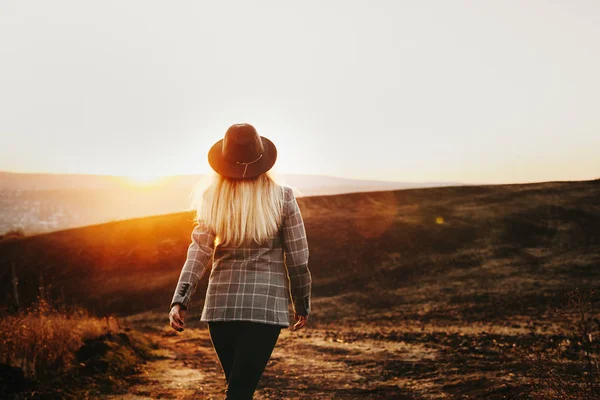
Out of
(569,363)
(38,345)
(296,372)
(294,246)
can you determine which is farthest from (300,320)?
(569,363)

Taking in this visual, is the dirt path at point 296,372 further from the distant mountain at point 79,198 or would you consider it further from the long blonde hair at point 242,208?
the distant mountain at point 79,198

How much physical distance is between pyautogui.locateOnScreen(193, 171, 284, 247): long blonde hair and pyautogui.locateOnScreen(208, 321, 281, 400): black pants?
415 mm

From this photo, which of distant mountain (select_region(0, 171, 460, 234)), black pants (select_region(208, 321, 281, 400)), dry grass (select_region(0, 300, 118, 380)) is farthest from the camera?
distant mountain (select_region(0, 171, 460, 234))

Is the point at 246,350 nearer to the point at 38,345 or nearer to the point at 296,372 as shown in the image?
the point at 38,345

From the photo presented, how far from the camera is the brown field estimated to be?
791 centimetres

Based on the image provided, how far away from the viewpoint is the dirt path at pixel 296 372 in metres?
7.00

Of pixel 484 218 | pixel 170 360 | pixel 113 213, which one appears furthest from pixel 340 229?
pixel 113 213

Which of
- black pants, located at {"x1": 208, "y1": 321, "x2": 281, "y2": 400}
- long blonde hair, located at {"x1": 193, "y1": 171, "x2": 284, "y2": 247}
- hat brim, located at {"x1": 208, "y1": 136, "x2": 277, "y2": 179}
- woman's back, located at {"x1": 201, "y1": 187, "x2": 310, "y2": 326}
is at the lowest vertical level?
black pants, located at {"x1": 208, "y1": 321, "x2": 281, "y2": 400}

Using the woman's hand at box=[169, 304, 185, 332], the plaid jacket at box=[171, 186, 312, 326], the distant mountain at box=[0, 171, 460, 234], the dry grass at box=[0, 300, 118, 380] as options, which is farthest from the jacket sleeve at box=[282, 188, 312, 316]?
the distant mountain at box=[0, 171, 460, 234]

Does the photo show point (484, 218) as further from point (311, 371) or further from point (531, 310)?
point (311, 371)

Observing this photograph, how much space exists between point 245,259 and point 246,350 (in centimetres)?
44

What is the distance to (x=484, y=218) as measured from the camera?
101 feet

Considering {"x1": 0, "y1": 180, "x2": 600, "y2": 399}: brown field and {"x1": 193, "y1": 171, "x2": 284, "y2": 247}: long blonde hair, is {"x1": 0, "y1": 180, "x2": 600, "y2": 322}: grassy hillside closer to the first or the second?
{"x1": 0, "y1": 180, "x2": 600, "y2": 399}: brown field

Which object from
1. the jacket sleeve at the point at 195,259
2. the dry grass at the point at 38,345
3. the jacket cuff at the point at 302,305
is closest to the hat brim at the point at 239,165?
the jacket sleeve at the point at 195,259
